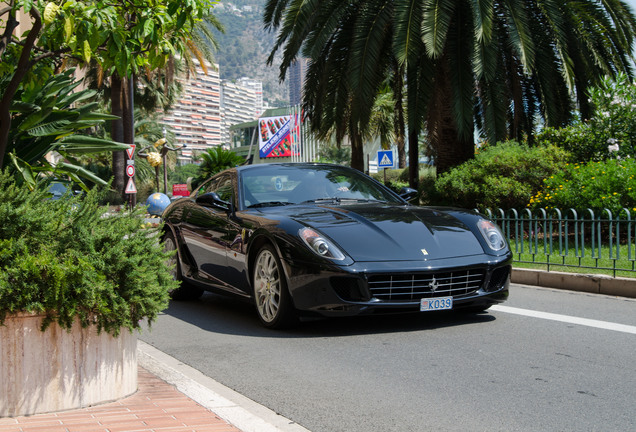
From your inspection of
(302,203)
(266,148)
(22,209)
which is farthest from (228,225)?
(266,148)

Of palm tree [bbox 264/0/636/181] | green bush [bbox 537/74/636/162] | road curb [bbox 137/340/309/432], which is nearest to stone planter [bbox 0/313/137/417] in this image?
road curb [bbox 137/340/309/432]

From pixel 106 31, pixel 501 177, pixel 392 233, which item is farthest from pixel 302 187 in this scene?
pixel 501 177

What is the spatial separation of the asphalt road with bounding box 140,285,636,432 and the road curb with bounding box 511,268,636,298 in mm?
668

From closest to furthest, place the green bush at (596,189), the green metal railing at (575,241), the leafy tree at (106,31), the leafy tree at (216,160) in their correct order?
the leafy tree at (106,31)
the green metal railing at (575,241)
the green bush at (596,189)
the leafy tree at (216,160)

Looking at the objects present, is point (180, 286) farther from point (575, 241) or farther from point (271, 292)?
point (575, 241)

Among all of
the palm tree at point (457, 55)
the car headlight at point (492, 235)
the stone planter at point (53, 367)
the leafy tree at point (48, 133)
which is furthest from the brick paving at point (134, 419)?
the palm tree at point (457, 55)

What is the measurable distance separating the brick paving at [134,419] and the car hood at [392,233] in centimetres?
237

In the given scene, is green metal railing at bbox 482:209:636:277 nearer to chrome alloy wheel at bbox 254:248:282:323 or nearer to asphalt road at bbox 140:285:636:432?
asphalt road at bbox 140:285:636:432

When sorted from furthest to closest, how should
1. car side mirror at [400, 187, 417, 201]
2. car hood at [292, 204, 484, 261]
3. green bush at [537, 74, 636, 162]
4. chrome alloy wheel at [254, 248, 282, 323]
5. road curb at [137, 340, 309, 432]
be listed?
green bush at [537, 74, 636, 162] → car side mirror at [400, 187, 417, 201] → chrome alloy wheel at [254, 248, 282, 323] → car hood at [292, 204, 484, 261] → road curb at [137, 340, 309, 432]

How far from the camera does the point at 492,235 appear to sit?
6.92 metres

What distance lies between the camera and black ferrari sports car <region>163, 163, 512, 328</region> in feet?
20.5

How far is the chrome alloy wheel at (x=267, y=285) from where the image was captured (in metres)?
6.67

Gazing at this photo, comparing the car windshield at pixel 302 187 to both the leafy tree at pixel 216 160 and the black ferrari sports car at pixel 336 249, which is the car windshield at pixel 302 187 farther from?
the leafy tree at pixel 216 160

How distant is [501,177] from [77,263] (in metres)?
12.2
